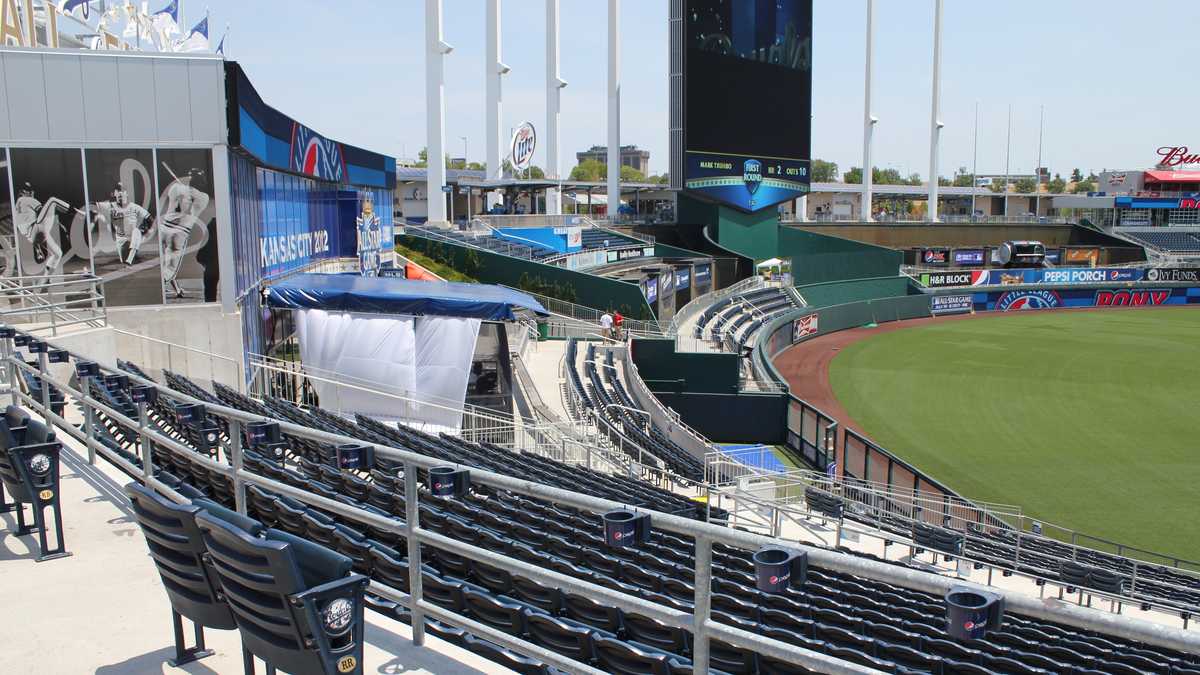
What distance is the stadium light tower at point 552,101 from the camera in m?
58.0

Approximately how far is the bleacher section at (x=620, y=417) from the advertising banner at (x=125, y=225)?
9.54 meters

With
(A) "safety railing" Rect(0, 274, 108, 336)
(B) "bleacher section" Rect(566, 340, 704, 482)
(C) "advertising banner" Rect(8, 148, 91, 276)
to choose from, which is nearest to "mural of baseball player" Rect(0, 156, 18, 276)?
(C) "advertising banner" Rect(8, 148, 91, 276)

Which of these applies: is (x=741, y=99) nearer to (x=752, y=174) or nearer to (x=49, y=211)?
(x=752, y=174)

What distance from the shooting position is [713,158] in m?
50.4

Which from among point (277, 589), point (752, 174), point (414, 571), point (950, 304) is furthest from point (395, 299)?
point (950, 304)

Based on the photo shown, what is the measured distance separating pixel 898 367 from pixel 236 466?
3694cm

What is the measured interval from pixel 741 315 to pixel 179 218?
31.1 meters

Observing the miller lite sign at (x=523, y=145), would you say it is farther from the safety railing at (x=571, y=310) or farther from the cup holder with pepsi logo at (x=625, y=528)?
the cup holder with pepsi logo at (x=625, y=528)

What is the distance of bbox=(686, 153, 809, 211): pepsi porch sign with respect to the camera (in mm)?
50344

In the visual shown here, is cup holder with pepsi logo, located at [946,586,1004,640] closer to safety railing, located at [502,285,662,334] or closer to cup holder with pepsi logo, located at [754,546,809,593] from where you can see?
cup holder with pepsi logo, located at [754,546,809,593]

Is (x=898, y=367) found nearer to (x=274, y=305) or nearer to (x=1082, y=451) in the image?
(x=1082, y=451)

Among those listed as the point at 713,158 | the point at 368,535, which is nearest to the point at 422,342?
the point at 368,535

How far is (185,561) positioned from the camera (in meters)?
3.89

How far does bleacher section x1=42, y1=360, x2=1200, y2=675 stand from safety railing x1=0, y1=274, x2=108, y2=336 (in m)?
5.25
